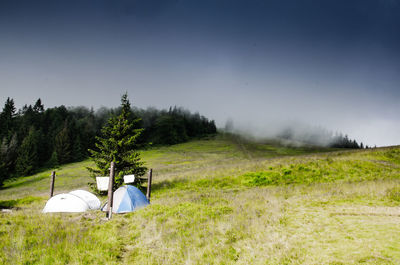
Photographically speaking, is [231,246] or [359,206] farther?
[359,206]

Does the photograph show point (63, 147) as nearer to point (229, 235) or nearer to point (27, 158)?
point (27, 158)

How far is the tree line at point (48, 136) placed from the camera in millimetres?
63594

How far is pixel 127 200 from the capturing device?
12977 millimetres

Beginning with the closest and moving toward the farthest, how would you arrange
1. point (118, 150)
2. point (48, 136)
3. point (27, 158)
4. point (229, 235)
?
1. point (229, 235)
2. point (118, 150)
3. point (27, 158)
4. point (48, 136)

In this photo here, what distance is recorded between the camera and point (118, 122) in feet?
66.7

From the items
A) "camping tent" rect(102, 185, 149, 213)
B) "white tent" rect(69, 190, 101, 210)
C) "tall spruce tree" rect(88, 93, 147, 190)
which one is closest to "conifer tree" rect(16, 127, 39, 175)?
"tall spruce tree" rect(88, 93, 147, 190)

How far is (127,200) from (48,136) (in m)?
91.8

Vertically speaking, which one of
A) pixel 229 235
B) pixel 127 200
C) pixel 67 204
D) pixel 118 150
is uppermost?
pixel 118 150

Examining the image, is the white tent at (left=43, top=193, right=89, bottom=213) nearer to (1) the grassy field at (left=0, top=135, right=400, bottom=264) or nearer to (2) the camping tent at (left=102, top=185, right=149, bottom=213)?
(2) the camping tent at (left=102, top=185, right=149, bottom=213)

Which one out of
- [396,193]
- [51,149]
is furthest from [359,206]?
[51,149]

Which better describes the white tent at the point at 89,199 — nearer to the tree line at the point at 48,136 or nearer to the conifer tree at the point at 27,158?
the tree line at the point at 48,136

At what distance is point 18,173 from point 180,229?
76.1 m

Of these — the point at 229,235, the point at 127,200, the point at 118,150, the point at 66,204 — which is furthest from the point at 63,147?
the point at 229,235

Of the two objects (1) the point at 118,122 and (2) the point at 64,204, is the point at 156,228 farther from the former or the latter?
(1) the point at 118,122
